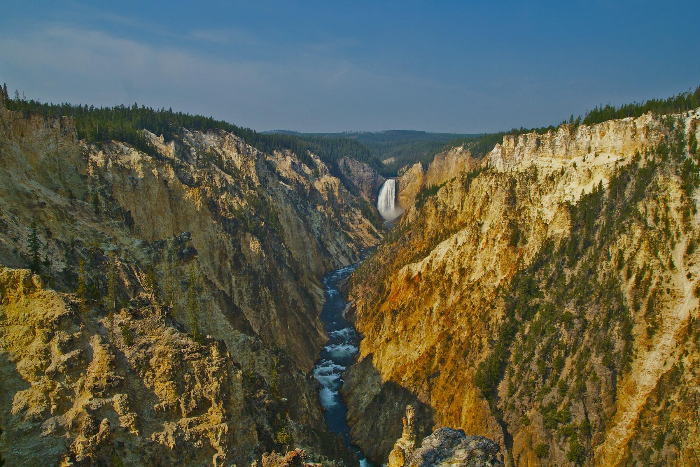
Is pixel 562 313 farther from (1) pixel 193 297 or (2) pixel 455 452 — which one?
(1) pixel 193 297

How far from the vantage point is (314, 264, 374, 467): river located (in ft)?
151

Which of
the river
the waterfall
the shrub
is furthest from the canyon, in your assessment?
the waterfall

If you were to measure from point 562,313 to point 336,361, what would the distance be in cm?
2798

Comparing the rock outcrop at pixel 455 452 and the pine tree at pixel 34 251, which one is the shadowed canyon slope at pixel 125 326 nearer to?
the pine tree at pixel 34 251

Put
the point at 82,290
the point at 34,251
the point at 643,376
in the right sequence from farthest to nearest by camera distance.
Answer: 1. the point at 643,376
2. the point at 34,251
3. the point at 82,290

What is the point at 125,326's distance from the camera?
23953mm

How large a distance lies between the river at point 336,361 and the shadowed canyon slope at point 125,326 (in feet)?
8.86

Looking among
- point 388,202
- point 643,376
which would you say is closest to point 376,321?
point 643,376

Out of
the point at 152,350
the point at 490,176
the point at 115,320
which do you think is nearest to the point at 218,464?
the point at 152,350

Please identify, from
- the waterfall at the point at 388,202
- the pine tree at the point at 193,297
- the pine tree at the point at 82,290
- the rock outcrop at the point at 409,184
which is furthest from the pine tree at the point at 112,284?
the waterfall at the point at 388,202

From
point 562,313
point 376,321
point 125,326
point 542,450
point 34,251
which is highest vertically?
point 34,251

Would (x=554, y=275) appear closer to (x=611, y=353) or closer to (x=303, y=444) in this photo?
(x=611, y=353)

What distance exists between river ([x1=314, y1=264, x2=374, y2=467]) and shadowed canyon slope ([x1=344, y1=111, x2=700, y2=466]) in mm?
1212

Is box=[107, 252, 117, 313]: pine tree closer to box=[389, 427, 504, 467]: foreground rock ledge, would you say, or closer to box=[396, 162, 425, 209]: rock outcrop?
box=[389, 427, 504, 467]: foreground rock ledge
